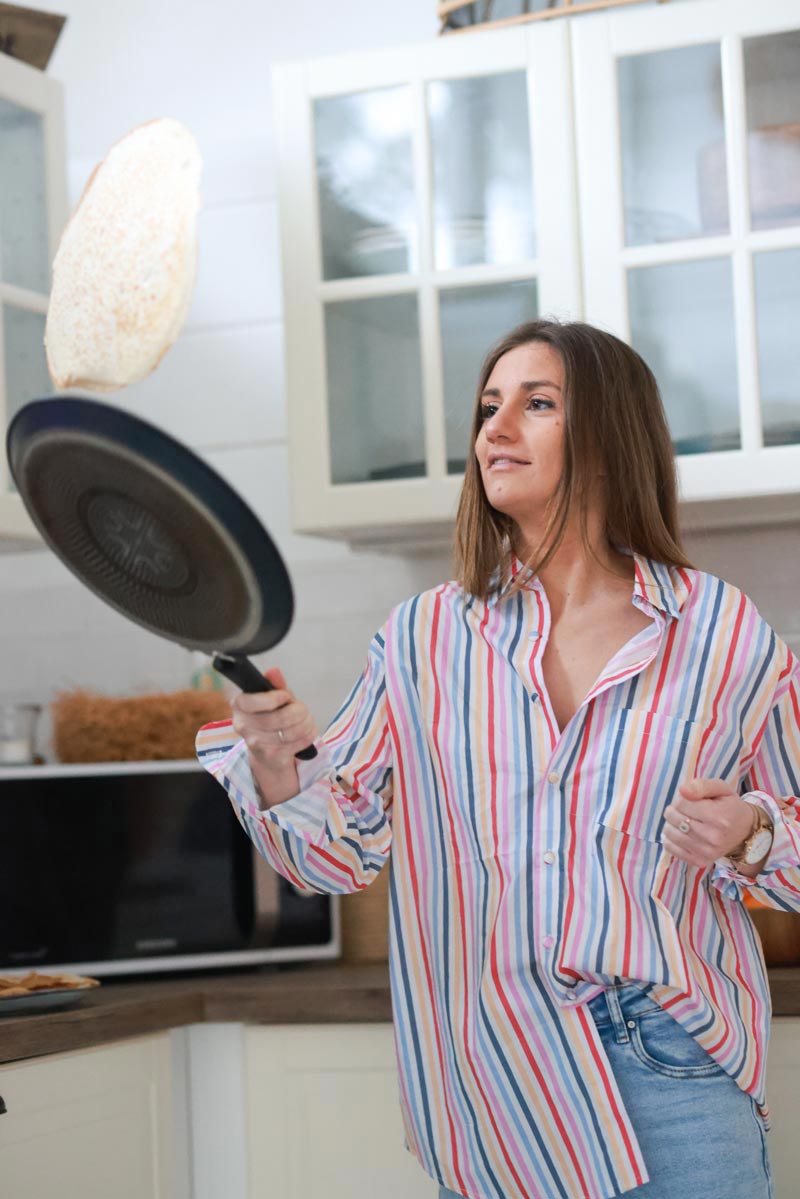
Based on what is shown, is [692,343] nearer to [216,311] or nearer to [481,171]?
[481,171]

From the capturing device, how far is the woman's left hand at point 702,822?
3.52 feet

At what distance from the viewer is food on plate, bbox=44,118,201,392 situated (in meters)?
2.23

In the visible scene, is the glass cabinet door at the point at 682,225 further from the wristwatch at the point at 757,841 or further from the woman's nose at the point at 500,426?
the wristwatch at the point at 757,841

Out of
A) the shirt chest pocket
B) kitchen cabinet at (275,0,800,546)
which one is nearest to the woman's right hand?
the shirt chest pocket

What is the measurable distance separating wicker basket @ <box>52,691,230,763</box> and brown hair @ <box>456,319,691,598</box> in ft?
2.73

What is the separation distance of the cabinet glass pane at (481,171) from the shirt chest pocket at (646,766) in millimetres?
930

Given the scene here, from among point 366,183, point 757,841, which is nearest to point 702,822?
point 757,841

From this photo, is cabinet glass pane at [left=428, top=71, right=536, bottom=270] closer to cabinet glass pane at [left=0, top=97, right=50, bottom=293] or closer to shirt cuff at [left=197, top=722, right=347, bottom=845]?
cabinet glass pane at [left=0, top=97, right=50, bottom=293]

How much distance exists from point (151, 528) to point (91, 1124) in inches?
36.4

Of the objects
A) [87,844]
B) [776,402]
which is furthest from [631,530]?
[87,844]

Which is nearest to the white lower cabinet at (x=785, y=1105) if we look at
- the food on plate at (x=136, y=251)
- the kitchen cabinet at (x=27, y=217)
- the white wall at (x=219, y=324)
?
the white wall at (x=219, y=324)

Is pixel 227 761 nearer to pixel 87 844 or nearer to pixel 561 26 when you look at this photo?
pixel 87 844

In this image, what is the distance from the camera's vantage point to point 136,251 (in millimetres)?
2312

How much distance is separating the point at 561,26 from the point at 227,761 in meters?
1.23
